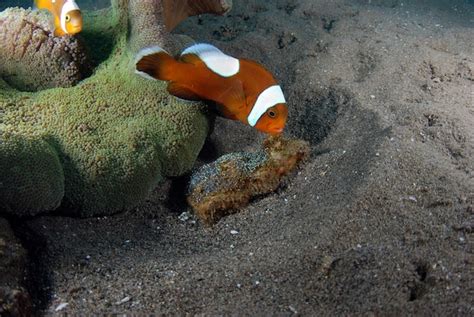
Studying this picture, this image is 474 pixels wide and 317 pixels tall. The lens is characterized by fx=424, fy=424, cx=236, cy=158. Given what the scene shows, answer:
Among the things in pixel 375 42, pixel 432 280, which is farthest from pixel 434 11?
pixel 432 280

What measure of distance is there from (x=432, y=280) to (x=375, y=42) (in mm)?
3108

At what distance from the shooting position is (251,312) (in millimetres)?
1845

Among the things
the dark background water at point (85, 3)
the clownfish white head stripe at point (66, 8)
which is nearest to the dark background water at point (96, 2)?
the dark background water at point (85, 3)

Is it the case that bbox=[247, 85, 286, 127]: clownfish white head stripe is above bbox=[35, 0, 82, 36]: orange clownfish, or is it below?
below

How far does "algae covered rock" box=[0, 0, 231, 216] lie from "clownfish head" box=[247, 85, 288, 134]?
25.9 inches

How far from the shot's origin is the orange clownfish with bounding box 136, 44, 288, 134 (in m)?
2.51

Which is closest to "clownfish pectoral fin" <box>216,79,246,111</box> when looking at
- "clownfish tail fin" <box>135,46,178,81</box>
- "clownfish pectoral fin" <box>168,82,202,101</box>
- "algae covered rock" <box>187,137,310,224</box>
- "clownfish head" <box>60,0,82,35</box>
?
"clownfish pectoral fin" <box>168,82,202,101</box>

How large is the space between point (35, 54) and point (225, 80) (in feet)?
4.95

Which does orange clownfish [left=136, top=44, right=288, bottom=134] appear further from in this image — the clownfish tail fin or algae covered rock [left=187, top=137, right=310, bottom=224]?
algae covered rock [left=187, top=137, right=310, bottom=224]

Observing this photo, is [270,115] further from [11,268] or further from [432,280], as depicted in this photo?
[11,268]

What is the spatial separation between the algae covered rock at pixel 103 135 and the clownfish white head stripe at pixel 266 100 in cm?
65

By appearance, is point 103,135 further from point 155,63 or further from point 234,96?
point 234,96

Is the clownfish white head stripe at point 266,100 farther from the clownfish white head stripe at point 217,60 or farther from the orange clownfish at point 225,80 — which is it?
the clownfish white head stripe at point 217,60

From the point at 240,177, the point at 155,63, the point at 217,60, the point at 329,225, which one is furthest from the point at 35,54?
the point at 329,225
